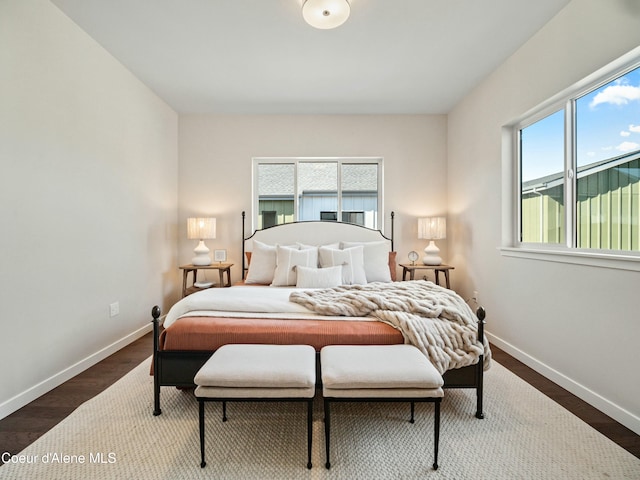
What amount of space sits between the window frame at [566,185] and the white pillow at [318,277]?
1609 millimetres

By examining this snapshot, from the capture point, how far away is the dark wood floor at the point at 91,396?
1.65 meters

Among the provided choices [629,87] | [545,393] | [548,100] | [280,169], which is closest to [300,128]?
[280,169]

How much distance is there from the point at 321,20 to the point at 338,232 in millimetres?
2382

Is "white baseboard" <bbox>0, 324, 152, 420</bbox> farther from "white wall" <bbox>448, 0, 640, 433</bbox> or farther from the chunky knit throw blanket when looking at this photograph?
"white wall" <bbox>448, 0, 640, 433</bbox>

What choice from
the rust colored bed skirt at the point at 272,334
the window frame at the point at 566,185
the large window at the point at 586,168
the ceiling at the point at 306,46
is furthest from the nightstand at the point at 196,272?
the large window at the point at 586,168

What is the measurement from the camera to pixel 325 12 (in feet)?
6.91

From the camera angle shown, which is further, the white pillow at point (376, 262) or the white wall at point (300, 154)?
the white wall at point (300, 154)

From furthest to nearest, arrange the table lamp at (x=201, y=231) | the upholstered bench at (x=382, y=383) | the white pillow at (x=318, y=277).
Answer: the table lamp at (x=201, y=231) → the white pillow at (x=318, y=277) → the upholstered bench at (x=382, y=383)

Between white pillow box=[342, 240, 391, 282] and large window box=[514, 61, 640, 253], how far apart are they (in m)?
1.32

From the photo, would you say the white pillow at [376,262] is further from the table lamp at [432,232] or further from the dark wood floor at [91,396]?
the dark wood floor at [91,396]

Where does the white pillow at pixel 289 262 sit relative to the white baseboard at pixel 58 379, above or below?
above

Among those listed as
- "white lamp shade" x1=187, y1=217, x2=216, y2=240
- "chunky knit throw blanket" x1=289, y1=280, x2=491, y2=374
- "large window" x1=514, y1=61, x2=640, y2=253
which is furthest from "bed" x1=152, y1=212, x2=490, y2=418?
"white lamp shade" x1=187, y1=217, x2=216, y2=240

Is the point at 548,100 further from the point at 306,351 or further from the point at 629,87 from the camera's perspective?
the point at 306,351

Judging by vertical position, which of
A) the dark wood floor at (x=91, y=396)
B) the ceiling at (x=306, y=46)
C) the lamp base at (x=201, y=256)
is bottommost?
the dark wood floor at (x=91, y=396)
